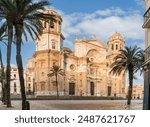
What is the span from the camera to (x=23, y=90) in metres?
14.6

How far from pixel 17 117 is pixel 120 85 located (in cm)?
775

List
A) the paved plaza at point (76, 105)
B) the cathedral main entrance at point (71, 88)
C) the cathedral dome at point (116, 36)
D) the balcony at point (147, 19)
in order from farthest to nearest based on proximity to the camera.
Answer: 1. the cathedral main entrance at point (71, 88)
2. the paved plaza at point (76, 105)
3. the balcony at point (147, 19)
4. the cathedral dome at point (116, 36)

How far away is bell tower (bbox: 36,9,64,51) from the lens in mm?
13969

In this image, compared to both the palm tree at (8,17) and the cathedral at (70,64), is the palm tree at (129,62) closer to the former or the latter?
the cathedral at (70,64)

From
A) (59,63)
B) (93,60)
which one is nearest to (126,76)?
(93,60)

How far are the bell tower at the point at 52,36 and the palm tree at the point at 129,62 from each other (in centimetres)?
271

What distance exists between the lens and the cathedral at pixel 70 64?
14.7 metres

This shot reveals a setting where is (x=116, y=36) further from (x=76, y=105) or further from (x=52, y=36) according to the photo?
(x=76, y=105)

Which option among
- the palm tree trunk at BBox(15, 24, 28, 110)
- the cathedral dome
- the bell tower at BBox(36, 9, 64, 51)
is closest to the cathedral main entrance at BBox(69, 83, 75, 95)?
the bell tower at BBox(36, 9, 64, 51)

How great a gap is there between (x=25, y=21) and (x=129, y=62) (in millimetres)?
7022

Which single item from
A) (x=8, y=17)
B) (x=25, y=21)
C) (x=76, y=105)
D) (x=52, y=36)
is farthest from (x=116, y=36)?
(x=76, y=105)

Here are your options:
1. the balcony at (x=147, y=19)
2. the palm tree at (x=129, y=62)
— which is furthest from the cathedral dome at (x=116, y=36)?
the palm tree at (x=129, y=62)

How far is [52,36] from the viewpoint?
15.2m

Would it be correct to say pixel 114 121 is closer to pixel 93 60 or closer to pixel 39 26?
pixel 39 26
